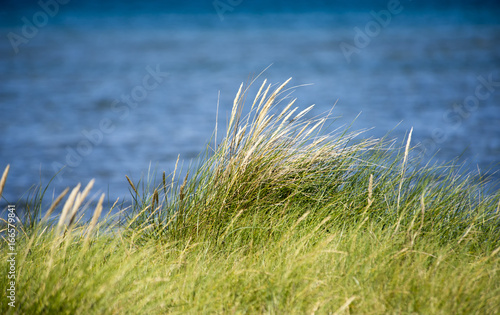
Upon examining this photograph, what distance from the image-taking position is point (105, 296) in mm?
1803

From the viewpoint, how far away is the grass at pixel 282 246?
188 cm

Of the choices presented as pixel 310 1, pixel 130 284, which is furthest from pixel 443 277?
pixel 310 1

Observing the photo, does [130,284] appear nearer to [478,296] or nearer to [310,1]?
[478,296]

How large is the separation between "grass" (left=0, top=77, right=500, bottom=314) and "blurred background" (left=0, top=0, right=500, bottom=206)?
1.48ft

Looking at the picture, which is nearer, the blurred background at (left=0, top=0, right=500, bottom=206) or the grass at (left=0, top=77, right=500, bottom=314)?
the grass at (left=0, top=77, right=500, bottom=314)

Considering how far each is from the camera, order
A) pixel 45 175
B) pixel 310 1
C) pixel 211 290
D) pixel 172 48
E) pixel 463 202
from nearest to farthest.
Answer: pixel 211 290
pixel 463 202
pixel 45 175
pixel 172 48
pixel 310 1

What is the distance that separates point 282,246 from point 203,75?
89.7ft

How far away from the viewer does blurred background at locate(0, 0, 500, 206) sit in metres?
12.3

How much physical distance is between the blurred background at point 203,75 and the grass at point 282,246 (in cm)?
45

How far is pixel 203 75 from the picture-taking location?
2900 centimetres

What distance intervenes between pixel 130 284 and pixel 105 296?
19 cm

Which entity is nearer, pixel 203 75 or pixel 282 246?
pixel 282 246

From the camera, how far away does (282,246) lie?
90.1 inches

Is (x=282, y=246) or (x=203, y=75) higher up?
(x=203, y=75)
